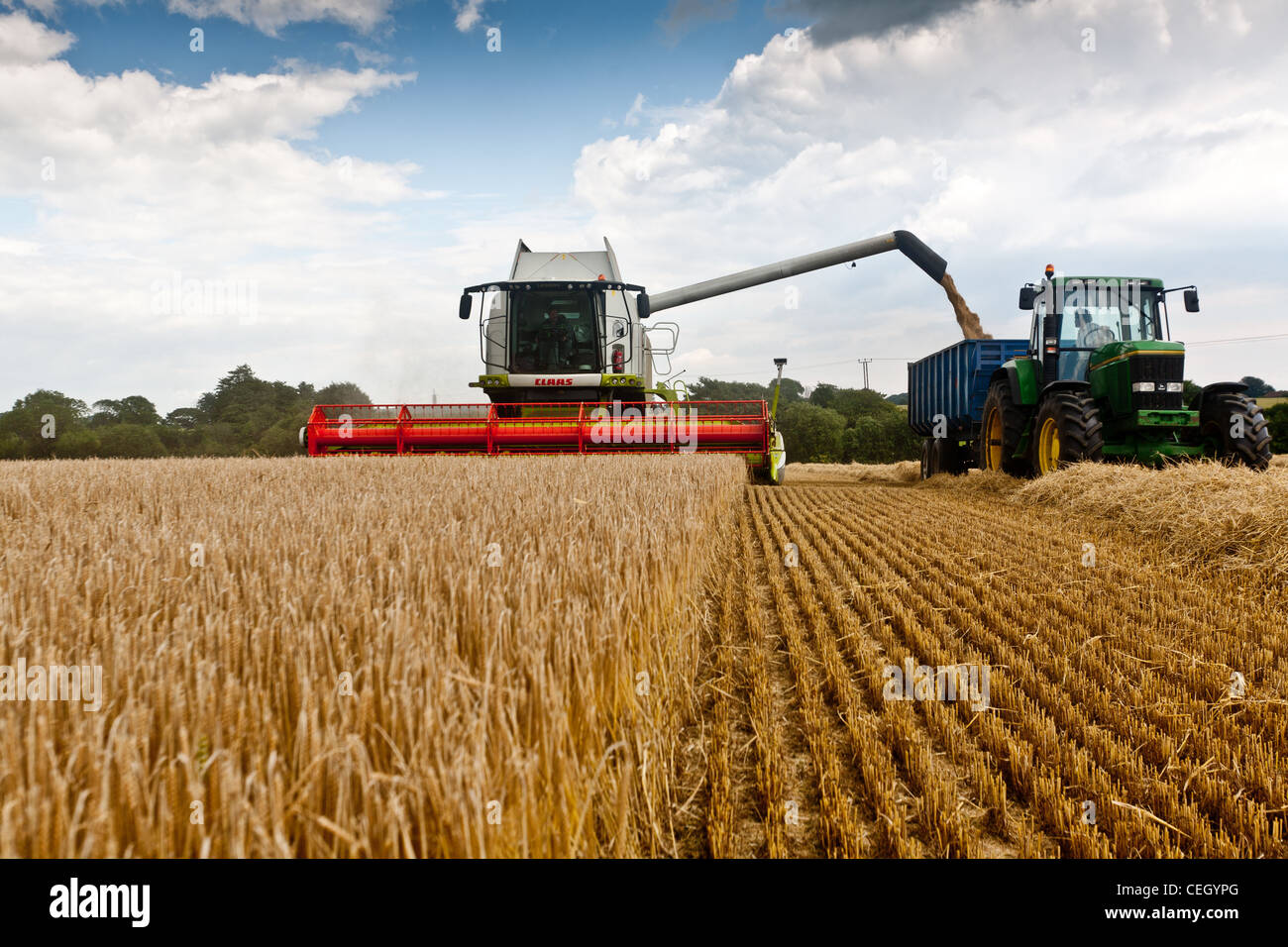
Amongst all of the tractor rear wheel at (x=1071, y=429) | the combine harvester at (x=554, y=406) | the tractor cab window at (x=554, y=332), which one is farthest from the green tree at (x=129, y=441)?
the tractor rear wheel at (x=1071, y=429)

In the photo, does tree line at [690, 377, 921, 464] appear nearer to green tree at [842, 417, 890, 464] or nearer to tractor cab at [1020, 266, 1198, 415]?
green tree at [842, 417, 890, 464]

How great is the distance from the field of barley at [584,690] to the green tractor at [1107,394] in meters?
3.86

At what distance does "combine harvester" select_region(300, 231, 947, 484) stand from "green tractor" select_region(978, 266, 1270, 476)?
3.78 metres

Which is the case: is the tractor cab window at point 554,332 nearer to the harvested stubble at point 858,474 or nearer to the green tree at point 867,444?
the harvested stubble at point 858,474

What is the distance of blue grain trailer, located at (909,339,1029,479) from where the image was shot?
495 inches

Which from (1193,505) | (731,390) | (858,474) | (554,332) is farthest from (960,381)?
(731,390)

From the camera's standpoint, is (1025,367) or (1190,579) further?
(1025,367)

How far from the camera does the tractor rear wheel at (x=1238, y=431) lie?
8617 mm

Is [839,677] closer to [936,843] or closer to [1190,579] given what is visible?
[936,843]

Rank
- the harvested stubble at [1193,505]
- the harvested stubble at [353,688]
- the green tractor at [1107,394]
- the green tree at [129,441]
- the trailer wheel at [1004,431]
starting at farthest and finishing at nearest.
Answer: the green tree at [129,441] → the trailer wheel at [1004,431] → the green tractor at [1107,394] → the harvested stubble at [1193,505] → the harvested stubble at [353,688]

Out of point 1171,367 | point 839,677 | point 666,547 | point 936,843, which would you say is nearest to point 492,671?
point 936,843
